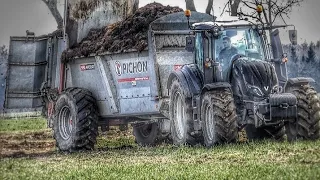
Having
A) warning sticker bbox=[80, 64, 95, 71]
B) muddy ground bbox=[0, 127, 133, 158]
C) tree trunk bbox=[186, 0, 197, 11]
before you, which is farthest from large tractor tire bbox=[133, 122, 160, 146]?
tree trunk bbox=[186, 0, 197, 11]

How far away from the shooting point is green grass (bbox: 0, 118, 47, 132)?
3030 centimetres

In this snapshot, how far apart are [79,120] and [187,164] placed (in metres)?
6.27

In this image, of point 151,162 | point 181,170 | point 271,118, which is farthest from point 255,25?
point 181,170

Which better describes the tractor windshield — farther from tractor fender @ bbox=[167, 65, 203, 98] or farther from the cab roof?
tractor fender @ bbox=[167, 65, 203, 98]

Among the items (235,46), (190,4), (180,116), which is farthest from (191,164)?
(190,4)

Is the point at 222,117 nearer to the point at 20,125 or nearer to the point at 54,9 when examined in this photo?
the point at 20,125

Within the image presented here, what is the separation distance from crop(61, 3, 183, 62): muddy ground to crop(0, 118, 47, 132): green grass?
36.6 feet

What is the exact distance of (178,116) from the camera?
55.2ft

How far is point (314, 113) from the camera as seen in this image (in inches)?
582

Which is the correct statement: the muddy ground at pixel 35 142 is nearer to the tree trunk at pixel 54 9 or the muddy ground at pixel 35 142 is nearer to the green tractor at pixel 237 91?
the green tractor at pixel 237 91

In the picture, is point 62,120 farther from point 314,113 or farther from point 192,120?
point 314,113

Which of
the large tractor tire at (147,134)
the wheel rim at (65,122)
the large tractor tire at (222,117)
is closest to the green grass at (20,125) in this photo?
the large tractor tire at (147,134)

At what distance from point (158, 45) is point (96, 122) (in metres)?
2.53

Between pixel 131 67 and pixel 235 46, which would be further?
pixel 131 67
